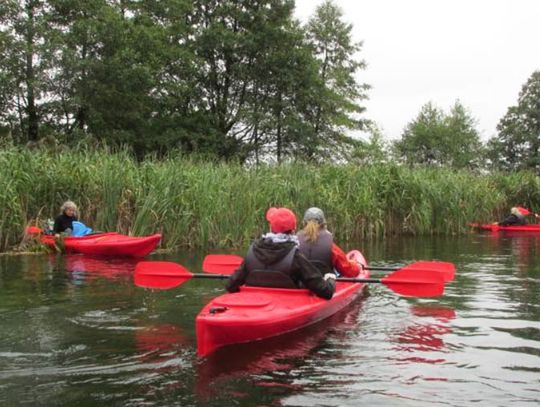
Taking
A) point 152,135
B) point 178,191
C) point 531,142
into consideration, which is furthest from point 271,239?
point 531,142

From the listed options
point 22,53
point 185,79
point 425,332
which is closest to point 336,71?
point 185,79

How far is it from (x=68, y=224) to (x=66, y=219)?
0.10m

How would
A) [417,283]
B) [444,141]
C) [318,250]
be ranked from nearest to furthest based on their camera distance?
[318,250] → [417,283] → [444,141]

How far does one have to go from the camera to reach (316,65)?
30578 mm

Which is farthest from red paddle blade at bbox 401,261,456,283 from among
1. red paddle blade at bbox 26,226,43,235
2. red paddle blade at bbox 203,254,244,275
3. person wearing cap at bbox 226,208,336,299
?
red paddle blade at bbox 26,226,43,235

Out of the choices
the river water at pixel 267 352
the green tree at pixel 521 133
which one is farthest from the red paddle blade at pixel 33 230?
the green tree at pixel 521 133

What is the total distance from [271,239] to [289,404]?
2008mm

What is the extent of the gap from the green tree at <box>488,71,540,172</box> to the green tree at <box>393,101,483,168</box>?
123 inches

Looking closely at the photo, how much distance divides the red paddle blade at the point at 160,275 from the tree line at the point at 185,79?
1026 cm

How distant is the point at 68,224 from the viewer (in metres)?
11.3

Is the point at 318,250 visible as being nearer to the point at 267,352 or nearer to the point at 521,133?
the point at 267,352

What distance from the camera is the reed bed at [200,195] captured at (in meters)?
11.8

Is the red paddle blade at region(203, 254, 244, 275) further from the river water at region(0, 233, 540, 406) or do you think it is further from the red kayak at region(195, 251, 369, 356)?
the red kayak at region(195, 251, 369, 356)

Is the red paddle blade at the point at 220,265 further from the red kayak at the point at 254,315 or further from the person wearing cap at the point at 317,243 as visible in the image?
the red kayak at the point at 254,315
